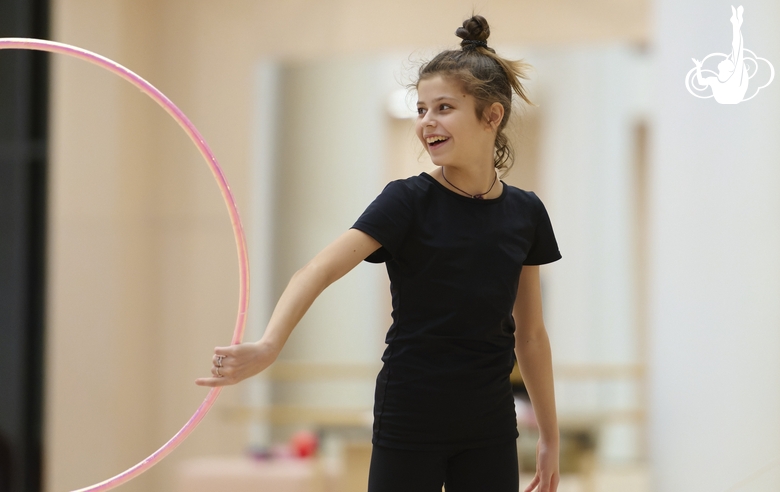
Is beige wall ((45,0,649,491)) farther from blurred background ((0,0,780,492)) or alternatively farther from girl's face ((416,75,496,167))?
girl's face ((416,75,496,167))

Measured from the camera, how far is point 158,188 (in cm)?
390

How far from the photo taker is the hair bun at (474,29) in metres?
1.21

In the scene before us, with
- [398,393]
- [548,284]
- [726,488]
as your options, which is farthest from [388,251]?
[548,284]

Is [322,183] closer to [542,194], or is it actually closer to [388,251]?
[542,194]

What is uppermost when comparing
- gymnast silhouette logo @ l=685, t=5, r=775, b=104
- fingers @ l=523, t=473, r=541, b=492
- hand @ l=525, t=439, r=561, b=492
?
gymnast silhouette logo @ l=685, t=5, r=775, b=104

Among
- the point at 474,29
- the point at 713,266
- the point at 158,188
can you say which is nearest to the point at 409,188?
the point at 474,29

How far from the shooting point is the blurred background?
3492 millimetres

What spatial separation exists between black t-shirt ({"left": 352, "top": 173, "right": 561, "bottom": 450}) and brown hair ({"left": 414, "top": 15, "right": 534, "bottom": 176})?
6.3 inches

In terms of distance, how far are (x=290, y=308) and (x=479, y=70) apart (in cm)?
45

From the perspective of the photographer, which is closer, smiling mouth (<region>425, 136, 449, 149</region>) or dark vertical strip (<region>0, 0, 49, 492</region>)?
smiling mouth (<region>425, 136, 449, 149</region>)

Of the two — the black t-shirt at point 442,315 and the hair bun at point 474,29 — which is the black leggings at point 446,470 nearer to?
Result: the black t-shirt at point 442,315

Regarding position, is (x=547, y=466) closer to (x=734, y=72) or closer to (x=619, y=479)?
(x=734, y=72)

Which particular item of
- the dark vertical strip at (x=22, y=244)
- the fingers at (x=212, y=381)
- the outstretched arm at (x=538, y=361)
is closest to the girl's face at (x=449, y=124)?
the outstretched arm at (x=538, y=361)

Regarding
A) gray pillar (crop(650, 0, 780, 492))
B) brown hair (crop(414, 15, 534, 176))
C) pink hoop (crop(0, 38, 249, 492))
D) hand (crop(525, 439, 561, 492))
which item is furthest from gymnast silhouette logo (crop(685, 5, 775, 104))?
pink hoop (crop(0, 38, 249, 492))
